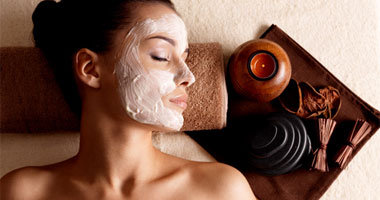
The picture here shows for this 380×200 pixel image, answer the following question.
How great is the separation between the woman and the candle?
23 centimetres

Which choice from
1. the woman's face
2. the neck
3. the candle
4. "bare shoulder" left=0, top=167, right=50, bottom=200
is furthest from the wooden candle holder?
"bare shoulder" left=0, top=167, right=50, bottom=200

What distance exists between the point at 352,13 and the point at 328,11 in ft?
0.29

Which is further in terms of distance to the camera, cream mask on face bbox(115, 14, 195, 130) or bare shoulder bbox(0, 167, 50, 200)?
bare shoulder bbox(0, 167, 50, 200)

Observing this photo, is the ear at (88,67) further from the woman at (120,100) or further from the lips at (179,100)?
the lips at (179,100)

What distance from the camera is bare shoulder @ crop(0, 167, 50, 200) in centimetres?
92

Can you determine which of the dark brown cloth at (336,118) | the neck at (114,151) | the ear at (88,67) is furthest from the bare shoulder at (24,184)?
the dark brown cloth at (336,118)

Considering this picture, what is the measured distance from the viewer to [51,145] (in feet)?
3.66

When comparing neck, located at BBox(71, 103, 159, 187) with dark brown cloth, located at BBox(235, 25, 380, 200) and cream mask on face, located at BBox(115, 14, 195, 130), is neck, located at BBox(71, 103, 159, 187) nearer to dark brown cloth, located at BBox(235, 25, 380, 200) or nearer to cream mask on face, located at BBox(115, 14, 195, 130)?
cream mask on face, located at BBox(115, 14, 195, 130)

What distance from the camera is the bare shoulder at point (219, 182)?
0.92 m

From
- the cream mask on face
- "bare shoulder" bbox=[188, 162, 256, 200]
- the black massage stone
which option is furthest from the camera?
the black massage stone

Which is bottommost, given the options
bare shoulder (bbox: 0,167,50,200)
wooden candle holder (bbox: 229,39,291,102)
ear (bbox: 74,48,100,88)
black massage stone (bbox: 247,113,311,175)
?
bare shoulder (bbox: 0,167,50,200)

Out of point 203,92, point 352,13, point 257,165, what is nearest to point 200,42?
point 203,92

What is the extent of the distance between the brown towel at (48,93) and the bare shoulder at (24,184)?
0.16 m

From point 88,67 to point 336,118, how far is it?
2.72ft
